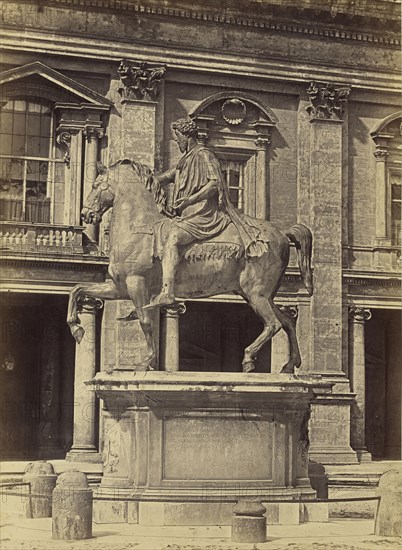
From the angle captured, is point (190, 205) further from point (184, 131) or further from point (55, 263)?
point (55, 263)

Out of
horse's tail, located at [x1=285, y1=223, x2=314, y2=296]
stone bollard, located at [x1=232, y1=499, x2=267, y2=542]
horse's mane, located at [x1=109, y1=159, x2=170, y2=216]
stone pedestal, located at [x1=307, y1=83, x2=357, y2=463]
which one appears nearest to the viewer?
stone bollard, located at [x1=232, y1=499, x2=267, y2=542]

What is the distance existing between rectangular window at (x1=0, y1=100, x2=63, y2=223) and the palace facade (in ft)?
0.15

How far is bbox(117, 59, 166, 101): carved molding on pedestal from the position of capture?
28.2m

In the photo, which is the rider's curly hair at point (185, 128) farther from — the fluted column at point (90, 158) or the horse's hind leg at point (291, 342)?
the fluted column at point (90, 158)

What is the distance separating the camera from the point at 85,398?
90.0 ft

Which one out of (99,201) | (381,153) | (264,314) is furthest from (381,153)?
(99,201)

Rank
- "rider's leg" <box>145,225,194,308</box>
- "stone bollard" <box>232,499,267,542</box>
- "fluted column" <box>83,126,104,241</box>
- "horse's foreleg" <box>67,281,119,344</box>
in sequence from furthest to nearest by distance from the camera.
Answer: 1. "fluted column" <box>83,126,104,241</box>
2. "horse's foreleg" <box>67,281,119,344</box>
3. "rider's leg" <box>145,225,194,308</box>
4. "stone bollard" <box>232,499,267,542</box>

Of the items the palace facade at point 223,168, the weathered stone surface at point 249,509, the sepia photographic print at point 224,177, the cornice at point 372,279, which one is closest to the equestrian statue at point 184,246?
the weathered stone surface at point 249,509

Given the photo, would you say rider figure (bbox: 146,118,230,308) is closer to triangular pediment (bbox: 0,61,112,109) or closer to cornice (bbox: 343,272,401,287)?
triangular pediment (bbox: 0,61,112,109)

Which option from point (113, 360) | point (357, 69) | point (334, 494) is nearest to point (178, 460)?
point (334, 494)

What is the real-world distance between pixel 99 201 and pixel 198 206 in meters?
1.44

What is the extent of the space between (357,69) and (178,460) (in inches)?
678

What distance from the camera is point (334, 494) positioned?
22766 mm

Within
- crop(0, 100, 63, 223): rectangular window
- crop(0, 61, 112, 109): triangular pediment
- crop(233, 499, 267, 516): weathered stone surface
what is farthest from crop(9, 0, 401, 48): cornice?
crop(233, 499, 267, 516): weathered stone surface
